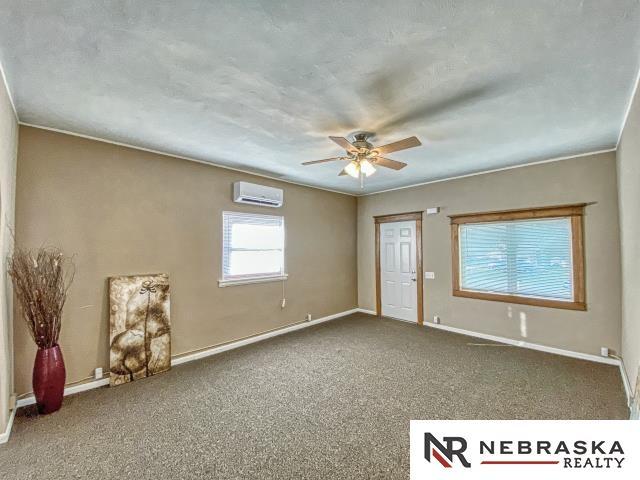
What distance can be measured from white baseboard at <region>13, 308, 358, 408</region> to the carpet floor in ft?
0.36

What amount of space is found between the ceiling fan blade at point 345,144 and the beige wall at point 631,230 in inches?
82.3

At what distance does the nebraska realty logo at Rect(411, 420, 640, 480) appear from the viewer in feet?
5.07

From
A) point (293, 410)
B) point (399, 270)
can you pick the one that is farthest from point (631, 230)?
point (293, 410)

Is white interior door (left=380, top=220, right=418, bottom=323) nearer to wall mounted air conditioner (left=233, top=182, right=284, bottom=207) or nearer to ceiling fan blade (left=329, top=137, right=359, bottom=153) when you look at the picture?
wall mounted air conditioner (left=233, top=182, right=284, bottom=207)

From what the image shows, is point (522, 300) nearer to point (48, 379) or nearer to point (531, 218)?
point (531, 218)

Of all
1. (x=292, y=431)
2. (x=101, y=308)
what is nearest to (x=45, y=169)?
(x=101, y=308)

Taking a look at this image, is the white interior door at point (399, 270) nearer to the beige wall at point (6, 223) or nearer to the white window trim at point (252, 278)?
the white window trim at point (252, 278)

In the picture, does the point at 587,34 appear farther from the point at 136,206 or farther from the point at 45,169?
the point at 45,169

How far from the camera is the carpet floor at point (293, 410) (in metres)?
1.90

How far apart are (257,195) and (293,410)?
286 centimetres

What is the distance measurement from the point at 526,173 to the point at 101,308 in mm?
5639

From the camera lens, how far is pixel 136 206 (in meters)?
3.29

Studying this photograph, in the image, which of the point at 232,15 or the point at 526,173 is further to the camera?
the point at 526,173

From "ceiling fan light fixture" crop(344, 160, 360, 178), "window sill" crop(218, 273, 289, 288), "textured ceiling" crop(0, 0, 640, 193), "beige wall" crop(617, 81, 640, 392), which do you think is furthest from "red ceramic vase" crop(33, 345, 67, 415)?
"beige wall" crop(617, 81, 640, 392)
